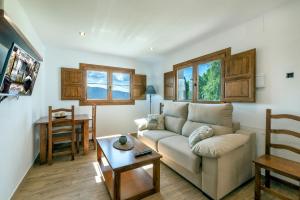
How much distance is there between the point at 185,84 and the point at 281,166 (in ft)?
8.00

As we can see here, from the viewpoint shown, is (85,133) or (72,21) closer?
(72,21)

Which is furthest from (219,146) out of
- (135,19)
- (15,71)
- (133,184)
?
(15,71)

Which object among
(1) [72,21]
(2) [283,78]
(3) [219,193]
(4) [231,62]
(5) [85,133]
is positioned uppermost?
(1) [72,21]

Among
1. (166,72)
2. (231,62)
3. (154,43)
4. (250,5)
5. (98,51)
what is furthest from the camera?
(166,72)

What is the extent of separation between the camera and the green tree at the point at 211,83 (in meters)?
2.78

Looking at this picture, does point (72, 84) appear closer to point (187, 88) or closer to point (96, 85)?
point (96, 85)

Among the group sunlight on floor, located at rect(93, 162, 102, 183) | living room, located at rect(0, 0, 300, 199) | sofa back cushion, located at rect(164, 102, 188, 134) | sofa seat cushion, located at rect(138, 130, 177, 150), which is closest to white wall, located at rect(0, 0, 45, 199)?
living room, located at rect(0, 0, 300, 199)

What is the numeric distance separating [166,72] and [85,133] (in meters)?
2.69

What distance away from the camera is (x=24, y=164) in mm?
2139

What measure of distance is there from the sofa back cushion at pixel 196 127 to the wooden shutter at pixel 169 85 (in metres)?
1.36

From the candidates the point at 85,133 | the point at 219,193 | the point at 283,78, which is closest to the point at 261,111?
the point at 283,78

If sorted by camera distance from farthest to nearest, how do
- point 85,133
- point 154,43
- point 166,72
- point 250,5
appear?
point 166,72 → point 154,43 → point 85,133 → point 250,5

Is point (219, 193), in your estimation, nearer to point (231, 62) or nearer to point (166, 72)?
point (231, 62)

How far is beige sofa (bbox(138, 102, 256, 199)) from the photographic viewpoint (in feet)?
5.29
